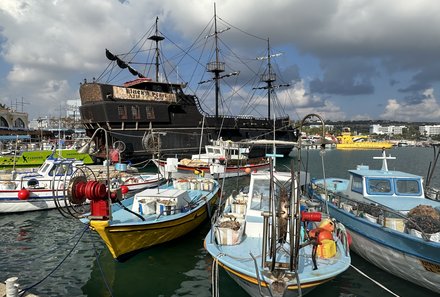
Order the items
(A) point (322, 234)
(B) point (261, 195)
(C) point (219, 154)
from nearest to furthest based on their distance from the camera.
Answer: (A) point (322, 234) < (B) point (261, 195) < (C) point (219, 154)

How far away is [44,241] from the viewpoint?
1387cm

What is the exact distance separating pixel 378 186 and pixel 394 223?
10.2 feet

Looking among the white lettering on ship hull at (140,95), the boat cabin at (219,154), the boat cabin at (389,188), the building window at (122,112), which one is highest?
the white lettering on ship hull at (140,95)

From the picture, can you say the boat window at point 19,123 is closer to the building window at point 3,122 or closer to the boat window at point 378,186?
the building window at point 3,122

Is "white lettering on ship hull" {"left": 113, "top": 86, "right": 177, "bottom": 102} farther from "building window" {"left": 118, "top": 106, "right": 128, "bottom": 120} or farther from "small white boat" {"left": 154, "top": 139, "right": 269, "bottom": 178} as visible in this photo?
"small white boat" {"left": 154, "top": 139, "right": 269, "bottom": 178}

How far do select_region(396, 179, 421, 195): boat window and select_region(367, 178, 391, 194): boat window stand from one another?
342mm

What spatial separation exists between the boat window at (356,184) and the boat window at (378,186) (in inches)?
13.6

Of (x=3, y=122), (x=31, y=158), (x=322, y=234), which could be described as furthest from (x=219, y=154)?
(x=3, y=122)

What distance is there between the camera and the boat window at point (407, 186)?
12.4 m

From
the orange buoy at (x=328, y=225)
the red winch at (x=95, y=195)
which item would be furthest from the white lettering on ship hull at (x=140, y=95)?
the orange buoy at (x=328, y=225)

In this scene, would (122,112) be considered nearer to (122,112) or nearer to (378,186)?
(122,112)

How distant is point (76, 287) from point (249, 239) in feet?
17.4

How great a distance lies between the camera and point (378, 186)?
41.4ft

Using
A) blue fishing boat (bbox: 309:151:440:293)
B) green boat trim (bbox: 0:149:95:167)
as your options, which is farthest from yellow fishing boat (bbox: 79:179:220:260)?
green boat trim (bbox: 0:149:95:167)
